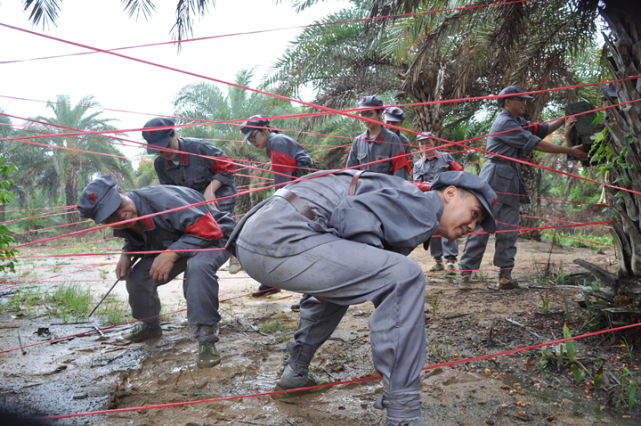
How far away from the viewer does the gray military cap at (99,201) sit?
7.84 feet

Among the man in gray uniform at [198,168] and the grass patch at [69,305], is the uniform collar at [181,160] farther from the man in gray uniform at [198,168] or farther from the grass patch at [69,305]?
the grass patch at [69,305]

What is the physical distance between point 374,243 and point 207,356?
1.46 meters

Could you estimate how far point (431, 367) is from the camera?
217 centimetres

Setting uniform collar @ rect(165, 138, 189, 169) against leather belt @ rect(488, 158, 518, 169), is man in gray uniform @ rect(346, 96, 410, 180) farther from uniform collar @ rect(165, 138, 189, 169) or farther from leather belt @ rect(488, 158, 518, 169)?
uniform collar @ rect(165, 138, 189, 169)

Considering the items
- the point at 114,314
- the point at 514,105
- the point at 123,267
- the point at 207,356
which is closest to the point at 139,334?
the point at 123,267

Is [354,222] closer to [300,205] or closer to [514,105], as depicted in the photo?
[300,205]

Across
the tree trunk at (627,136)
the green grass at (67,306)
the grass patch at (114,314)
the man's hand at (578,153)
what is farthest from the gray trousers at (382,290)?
the green grass at (67,306)

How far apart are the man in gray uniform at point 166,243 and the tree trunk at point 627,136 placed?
2482 mm

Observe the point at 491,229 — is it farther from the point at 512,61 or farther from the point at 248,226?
the point at 512,61

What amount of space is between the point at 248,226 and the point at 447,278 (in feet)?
11.5

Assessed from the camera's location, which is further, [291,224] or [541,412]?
[541,412]

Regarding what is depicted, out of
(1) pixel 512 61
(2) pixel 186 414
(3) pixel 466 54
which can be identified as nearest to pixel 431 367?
(2) pixel 186 414

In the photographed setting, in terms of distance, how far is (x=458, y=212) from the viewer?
1.77 m

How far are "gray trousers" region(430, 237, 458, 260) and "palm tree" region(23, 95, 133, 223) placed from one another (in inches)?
564
